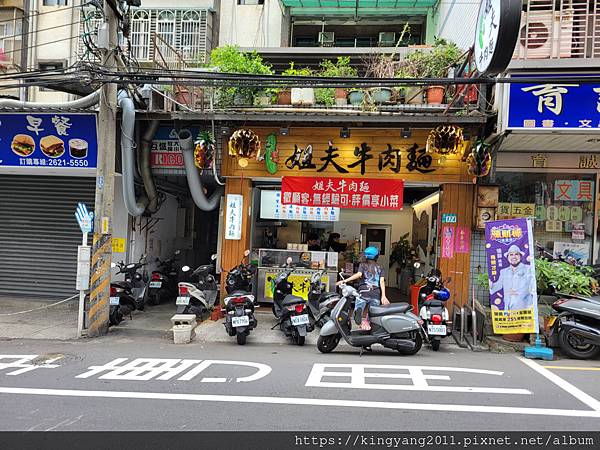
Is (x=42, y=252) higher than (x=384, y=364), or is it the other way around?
(x=42, y=252)

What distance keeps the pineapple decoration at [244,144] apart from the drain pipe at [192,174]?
1.15m

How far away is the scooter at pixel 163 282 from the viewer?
11.9m

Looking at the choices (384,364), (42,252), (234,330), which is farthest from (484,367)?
(42,252)

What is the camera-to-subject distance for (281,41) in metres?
15.3

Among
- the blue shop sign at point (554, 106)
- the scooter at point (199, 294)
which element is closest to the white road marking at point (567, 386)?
the blue shop sign at point (554, 106)

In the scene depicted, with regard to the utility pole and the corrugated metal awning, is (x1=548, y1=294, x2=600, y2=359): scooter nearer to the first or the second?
the corrugated metal awning

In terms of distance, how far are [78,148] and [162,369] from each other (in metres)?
6.62

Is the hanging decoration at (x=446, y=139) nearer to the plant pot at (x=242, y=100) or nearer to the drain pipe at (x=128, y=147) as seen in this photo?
the plant pot at (x=242, y=100)

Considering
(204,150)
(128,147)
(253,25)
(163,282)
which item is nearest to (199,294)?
(163,282)

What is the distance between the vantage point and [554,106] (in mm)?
7750

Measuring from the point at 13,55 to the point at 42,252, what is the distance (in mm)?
7747

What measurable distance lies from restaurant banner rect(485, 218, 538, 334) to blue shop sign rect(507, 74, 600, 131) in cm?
178

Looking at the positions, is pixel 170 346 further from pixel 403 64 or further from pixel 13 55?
pixel 13 55

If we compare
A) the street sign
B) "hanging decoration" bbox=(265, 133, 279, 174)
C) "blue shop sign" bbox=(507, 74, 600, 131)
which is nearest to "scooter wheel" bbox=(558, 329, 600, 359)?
"blue shop sign" bbox=(507, 74, 600, 131)
